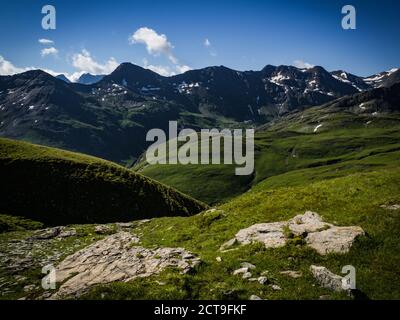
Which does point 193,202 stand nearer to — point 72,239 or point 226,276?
point 72,239

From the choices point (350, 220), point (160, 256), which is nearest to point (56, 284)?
point (160, 256)

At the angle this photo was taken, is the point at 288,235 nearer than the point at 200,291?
No

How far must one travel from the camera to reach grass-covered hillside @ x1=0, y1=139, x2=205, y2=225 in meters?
53.2

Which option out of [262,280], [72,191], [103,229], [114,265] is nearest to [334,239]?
[262,280]

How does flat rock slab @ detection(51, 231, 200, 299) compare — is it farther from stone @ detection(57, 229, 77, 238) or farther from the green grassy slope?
stone @ detection(57, 229, 77, 238)

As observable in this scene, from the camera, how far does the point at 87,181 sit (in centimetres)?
6222

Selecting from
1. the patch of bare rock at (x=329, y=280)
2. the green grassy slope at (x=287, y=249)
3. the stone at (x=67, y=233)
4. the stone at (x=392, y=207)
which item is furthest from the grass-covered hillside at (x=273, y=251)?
the stone at (x=67, y=233)

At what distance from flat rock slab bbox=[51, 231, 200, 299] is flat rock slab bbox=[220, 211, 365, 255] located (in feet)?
12.7

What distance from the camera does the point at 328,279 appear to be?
17.1 metres

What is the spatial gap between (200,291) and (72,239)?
23357 millimetres

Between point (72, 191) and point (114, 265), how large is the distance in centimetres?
4047

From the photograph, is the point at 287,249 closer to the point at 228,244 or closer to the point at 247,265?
the point at 247,265

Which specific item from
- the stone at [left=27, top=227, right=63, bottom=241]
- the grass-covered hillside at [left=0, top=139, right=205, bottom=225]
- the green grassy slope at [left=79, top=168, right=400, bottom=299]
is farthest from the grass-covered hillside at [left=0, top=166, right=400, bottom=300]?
the grass-covered hillside at [left=0, top=139, right=205, bottom=225]

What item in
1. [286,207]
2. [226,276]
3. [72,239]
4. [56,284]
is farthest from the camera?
[72,239]
